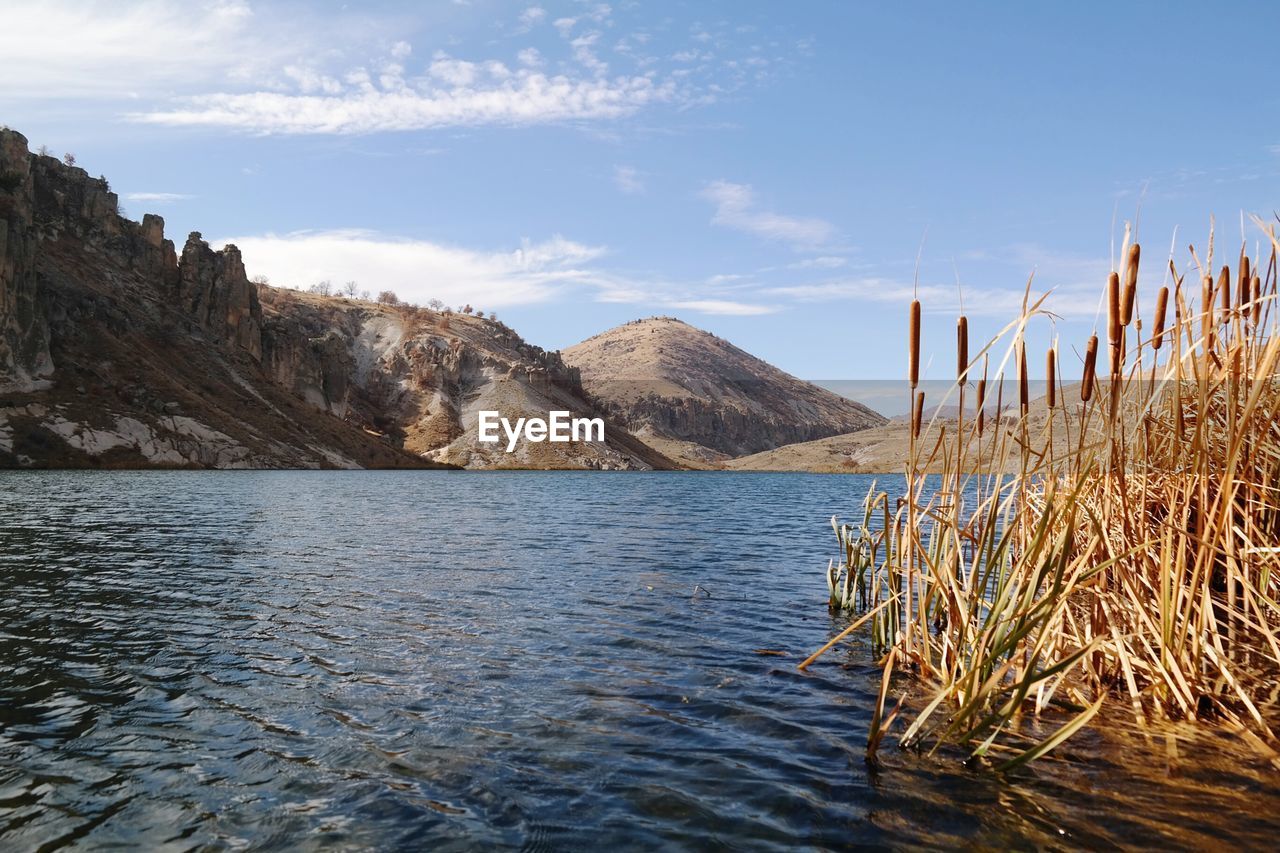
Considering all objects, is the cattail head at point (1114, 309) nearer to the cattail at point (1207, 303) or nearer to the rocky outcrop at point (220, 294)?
the cattail at point (1207, 303)

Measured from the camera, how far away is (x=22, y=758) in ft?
23.2

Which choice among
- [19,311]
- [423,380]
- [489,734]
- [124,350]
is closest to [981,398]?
[489,734]

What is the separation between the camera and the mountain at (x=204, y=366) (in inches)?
3105

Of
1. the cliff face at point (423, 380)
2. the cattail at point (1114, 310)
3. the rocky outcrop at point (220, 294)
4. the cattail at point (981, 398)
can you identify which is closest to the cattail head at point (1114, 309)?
the cattail at point (1114, 310)

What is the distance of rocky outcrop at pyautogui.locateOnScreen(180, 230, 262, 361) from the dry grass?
122739 mm

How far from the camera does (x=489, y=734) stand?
8.08m

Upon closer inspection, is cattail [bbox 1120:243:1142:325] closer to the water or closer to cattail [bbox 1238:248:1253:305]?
cattail [bbox 1238:248:1253:305]

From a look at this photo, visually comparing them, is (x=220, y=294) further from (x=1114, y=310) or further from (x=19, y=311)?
(x=1114, y=310)

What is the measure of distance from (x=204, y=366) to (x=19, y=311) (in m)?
24.0

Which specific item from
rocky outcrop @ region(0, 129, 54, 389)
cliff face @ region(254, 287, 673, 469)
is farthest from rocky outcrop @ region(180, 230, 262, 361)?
rocky outcrop @ region(0, 129, 54, 389)

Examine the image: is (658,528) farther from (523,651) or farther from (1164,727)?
(1164,727)

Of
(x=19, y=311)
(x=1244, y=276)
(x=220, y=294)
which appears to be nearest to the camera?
(x=1244, y=276)

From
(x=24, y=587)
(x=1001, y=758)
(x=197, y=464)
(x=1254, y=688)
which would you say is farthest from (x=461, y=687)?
(x=197, y=464)

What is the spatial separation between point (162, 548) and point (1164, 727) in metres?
22.8
